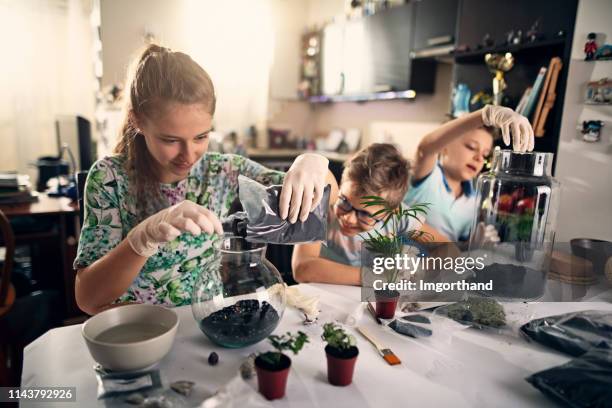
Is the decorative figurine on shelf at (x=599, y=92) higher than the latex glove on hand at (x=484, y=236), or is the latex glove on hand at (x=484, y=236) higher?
the decorative figurine on shelf at (x=599, y=92)

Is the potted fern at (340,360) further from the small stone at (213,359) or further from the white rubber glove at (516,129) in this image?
the white rubber glove at (516,129)

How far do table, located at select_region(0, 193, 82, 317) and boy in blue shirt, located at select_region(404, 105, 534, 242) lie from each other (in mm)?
1667

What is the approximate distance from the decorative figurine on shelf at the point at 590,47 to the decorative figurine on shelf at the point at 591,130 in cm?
26

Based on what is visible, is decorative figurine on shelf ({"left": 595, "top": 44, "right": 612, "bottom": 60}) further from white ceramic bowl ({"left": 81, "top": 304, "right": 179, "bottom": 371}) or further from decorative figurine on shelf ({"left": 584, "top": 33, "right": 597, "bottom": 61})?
white ceramic bowl ({"left": 81, "top": 304, "right": 179, "bottom": 371})

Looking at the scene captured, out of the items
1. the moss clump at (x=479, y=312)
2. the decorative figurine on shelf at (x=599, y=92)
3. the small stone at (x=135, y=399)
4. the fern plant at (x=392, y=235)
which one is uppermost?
the decorative figurine on shelf at (x=599, y=92)

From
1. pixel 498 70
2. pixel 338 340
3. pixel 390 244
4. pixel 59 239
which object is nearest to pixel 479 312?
pixel 390 244

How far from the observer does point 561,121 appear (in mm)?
1853

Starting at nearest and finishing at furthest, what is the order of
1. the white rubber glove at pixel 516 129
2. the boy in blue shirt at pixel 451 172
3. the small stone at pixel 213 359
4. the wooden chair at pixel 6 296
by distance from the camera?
the small stone at pixel 213 359 → the white rubber glove at pixel 516 129 → the wooden chair at pixel 6 296 → the boy in blue shirt at pixel 451 172

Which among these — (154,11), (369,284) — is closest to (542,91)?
(369,284)

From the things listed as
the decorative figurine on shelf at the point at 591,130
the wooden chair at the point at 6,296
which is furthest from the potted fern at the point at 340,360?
the decorative figurine on shelf at the point at 591,130

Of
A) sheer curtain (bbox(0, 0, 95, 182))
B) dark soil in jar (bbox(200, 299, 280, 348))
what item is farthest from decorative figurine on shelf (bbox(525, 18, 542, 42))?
sheer curtain (bbox(0, 0, 95, 182))

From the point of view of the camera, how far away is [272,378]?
23.9 inches

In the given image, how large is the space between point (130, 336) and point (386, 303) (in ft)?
1.63

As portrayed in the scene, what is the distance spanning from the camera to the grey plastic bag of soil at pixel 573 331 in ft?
2.44
